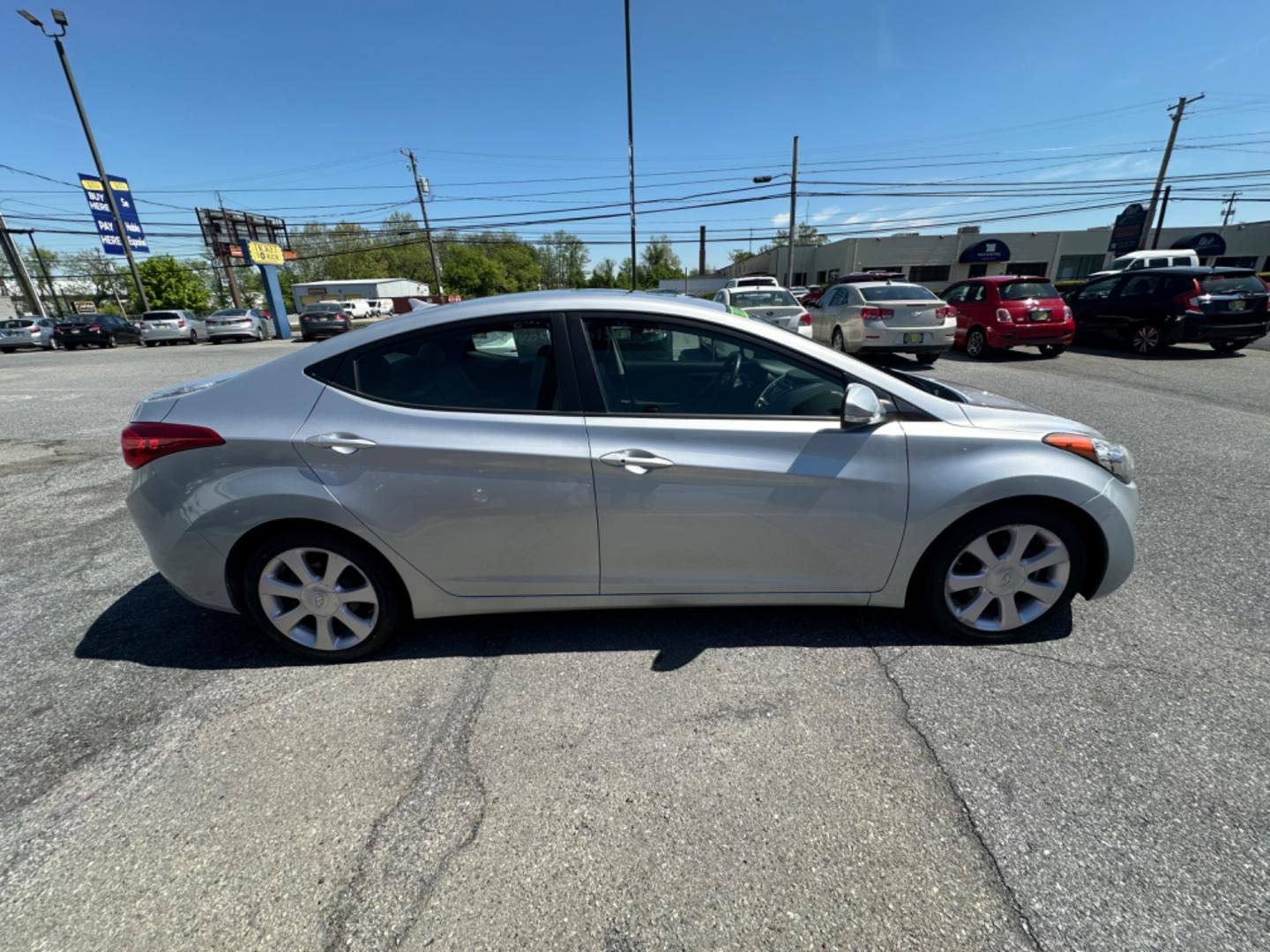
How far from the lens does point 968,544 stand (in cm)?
238

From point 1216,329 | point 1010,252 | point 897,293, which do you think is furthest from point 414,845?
point 1010,252

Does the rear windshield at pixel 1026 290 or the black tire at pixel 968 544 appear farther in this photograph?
the rear windshield at pixel 1026 290

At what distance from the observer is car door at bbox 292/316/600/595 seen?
2.22 m

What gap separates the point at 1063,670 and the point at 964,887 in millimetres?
1262

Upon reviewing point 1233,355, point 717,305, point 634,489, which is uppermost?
point 717,305

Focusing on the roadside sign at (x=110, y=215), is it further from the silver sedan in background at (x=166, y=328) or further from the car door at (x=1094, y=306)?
the car door at (x=1094, y=306)

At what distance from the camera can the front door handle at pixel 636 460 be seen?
2195mm

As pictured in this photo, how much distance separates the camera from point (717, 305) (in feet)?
8.29

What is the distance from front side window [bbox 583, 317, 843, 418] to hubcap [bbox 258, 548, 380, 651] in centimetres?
136

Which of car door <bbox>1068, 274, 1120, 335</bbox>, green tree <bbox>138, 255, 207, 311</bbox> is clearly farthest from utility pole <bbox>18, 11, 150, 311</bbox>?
car door <bbox>1068, 274, 1120, 335</bbox>

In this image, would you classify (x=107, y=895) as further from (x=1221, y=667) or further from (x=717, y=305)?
(x=1221, y=667)

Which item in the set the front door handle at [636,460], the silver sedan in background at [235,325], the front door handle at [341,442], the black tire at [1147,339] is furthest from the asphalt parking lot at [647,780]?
the silver sedan in background at [235,325]

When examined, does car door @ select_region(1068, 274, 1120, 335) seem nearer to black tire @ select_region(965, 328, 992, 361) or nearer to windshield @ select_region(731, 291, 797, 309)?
black tire @ select_region(965, 328, 992, 361)

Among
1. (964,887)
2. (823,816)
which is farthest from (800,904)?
(964,887)
